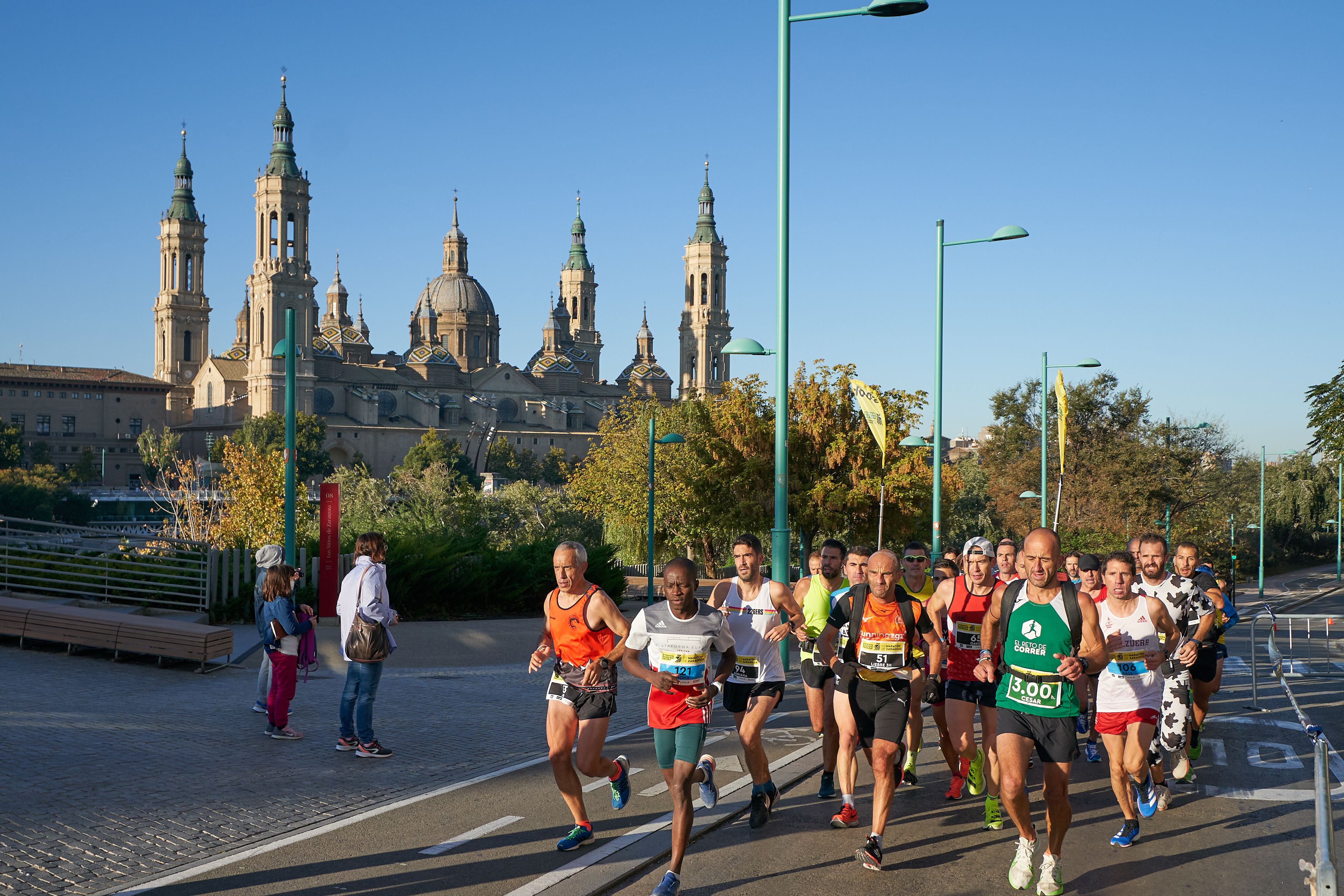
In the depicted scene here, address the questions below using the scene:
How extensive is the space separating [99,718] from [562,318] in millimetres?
173201

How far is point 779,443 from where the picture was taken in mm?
11570

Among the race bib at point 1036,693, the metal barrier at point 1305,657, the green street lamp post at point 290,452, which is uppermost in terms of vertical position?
the green street lamp post at point 290,452

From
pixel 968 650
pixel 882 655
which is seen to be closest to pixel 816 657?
pixel 968 650

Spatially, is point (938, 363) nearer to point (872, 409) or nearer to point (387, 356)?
point (872, 409)

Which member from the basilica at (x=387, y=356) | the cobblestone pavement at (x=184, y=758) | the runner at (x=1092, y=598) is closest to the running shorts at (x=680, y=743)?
the cobblestone pavement at (x=184, y=758)

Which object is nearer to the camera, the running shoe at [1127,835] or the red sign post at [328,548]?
the running shoe at [1127,835]

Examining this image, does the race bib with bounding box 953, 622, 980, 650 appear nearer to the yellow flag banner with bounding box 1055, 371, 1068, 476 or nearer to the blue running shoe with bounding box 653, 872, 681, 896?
the blue running shoe with bounding box 653, 872, 681, 896

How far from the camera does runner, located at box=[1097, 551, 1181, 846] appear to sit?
729 centimetres

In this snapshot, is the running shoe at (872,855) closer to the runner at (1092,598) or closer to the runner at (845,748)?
the runner at (845,748)

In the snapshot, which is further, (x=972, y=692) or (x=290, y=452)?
(x=290, y=452)

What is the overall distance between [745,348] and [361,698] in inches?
478

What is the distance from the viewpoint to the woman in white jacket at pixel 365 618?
30.0 ft

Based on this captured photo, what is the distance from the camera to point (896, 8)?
36.2 feet

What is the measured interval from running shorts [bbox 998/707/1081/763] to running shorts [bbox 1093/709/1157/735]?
3.80 feet
